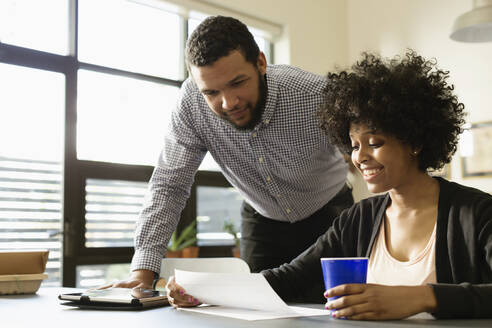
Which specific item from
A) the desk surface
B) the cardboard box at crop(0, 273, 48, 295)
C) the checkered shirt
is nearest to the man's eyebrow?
the checkered shirt

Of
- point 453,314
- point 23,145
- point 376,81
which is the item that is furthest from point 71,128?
point 453,314

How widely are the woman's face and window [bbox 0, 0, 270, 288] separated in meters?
2.30

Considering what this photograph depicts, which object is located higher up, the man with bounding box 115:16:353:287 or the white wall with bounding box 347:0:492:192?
the white wall with bounding box 347:0:492:192

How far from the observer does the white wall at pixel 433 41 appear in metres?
4.50

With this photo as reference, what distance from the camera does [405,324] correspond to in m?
0.92

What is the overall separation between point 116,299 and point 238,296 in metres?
0.29

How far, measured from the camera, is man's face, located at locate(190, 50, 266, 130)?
1.63 m

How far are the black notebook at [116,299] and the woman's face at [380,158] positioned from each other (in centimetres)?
56

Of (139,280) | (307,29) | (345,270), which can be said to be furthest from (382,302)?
(307,29)

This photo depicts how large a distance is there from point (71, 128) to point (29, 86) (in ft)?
1.26

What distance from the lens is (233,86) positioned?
1.68 m

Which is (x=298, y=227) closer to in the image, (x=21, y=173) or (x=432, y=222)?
(x=432, y=222)

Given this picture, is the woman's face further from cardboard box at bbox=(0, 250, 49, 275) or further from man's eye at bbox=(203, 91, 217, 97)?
cardboard box at bbox=(0, 250, 49, 275)

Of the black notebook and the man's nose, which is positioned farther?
the man's nose
